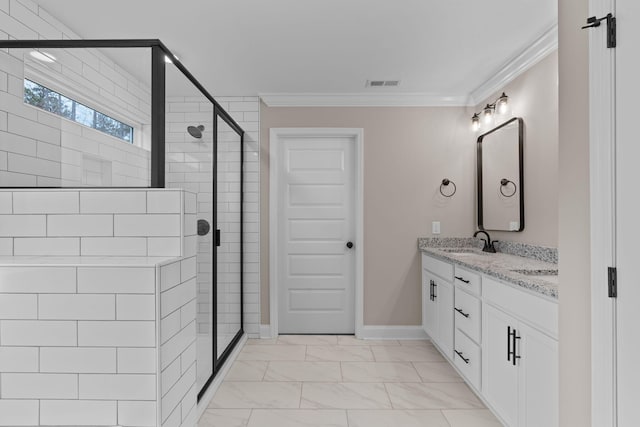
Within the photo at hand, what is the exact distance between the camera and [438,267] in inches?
121

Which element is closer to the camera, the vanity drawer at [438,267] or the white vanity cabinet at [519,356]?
the white vanity cabinet at [519,356]

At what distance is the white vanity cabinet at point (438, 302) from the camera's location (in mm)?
2805

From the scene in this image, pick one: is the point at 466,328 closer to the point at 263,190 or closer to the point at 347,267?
the point at 347,267

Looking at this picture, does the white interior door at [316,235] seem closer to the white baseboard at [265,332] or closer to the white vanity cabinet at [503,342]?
the white baseboard at [265,332]

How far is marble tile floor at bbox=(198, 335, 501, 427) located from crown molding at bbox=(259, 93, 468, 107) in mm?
2404

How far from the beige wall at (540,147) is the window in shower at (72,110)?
2.55 m

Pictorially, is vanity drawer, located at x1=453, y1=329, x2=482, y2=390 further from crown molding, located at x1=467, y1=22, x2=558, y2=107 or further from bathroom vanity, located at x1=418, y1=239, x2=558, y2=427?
crown molding, located at x1=467, y1=22, x2=558, y2=107

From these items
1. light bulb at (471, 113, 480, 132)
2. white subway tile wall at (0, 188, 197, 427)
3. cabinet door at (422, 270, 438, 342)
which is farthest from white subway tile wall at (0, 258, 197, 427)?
light bulb at (471, 113, 480, 132)

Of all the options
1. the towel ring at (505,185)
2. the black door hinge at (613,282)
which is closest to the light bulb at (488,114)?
the towel ring at (505,185)

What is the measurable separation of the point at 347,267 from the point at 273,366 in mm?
1271

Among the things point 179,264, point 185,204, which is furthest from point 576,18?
point 179,264

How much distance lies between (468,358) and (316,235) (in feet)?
6.09

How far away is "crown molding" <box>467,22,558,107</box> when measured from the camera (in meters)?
2.37

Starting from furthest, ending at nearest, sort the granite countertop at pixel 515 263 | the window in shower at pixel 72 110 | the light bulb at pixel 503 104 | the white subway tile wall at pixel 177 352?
the light bulb at pixel 503 104, the granite countertop at pixel 515 263, the window in shower at pixel 72 110, the white subway tile wall at pixel 177 352
